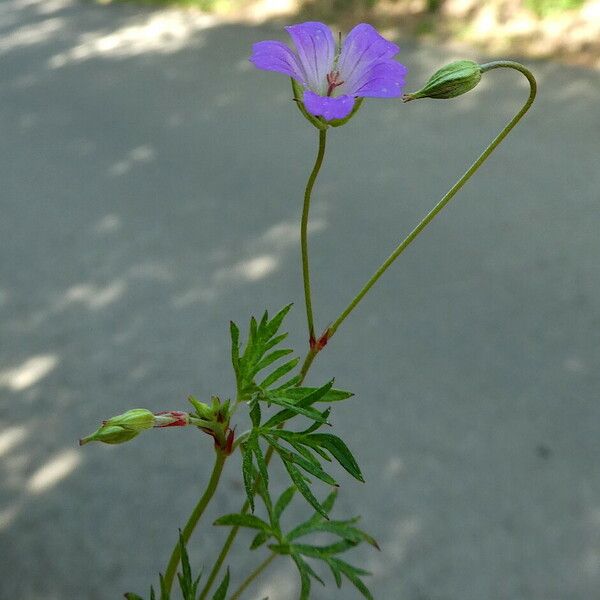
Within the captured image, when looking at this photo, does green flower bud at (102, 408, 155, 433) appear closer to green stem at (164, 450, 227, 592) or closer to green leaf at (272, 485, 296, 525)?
green stem at (164, 450, 227, 592)

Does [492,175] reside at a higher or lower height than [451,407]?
higher

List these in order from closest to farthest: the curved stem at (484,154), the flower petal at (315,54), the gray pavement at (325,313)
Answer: the curved stem at (484,154)
the flower petal at (315,54)
the gray pavement at (325,313)

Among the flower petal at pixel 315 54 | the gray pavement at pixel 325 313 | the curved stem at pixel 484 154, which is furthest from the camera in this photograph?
the gray pavement at pixel 325 313

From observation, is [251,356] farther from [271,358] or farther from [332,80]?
[332,80]

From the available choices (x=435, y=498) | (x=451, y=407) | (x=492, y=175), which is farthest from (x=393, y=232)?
(x=435, y=498)

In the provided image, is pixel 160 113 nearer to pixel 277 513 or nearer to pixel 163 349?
pixel 163 349

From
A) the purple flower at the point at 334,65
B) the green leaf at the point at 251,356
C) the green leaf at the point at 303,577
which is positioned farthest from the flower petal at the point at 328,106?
the green leaf at the point at 303,577

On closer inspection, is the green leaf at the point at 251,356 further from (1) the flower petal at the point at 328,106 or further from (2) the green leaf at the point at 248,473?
(1) the flower petal at the point at 328,106

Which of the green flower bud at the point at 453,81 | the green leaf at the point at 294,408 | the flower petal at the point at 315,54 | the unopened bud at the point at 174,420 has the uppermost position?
the flower petal at the point at 315,54
